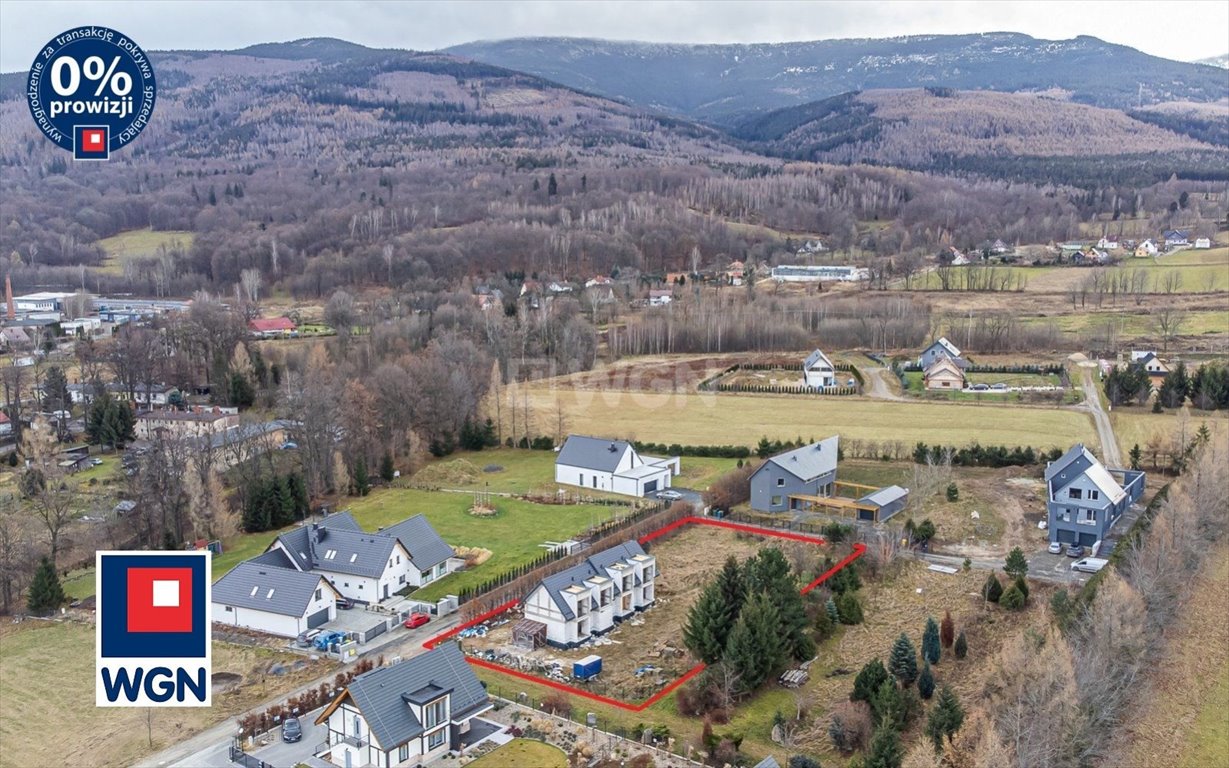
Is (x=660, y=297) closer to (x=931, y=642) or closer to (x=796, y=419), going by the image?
(x=796, y=419)

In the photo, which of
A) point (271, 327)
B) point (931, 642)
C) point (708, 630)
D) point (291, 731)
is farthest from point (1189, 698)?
point (271, 327)

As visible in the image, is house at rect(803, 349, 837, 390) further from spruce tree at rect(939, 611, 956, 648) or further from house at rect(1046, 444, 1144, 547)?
spruce tree at rect(939, 611, 956, 648)

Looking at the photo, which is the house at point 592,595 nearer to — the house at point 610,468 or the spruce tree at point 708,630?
the spruce tree at point 708,630

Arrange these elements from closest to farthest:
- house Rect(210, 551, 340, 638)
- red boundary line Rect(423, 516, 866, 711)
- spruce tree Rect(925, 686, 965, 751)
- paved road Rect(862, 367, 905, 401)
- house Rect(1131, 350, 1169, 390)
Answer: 1. spruce tree Rect(925, 686, 965, 751)
2. red boundary line Rect(423, 516, 866, 711)
3. house Rect(210, 551, 340, 638)
4. house Rect(1131, 350, 1169, 390)
5. paved road Rect(862, 367, 905, 401)

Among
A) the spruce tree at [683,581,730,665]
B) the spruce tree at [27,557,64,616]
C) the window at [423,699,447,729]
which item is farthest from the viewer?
the spruce tree at [27,557,64,616]

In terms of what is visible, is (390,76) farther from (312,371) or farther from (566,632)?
(566,632)

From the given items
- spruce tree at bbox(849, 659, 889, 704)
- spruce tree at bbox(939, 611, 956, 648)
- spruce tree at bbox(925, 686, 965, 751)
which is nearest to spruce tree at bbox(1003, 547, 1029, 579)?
spruce tree at bbox(939, 611, 956, 648)

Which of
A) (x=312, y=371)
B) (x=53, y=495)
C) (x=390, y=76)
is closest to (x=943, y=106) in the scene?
(x=390, y=76)

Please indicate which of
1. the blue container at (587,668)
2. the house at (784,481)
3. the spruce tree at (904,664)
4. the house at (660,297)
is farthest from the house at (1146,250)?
the blue container at (587,668)
